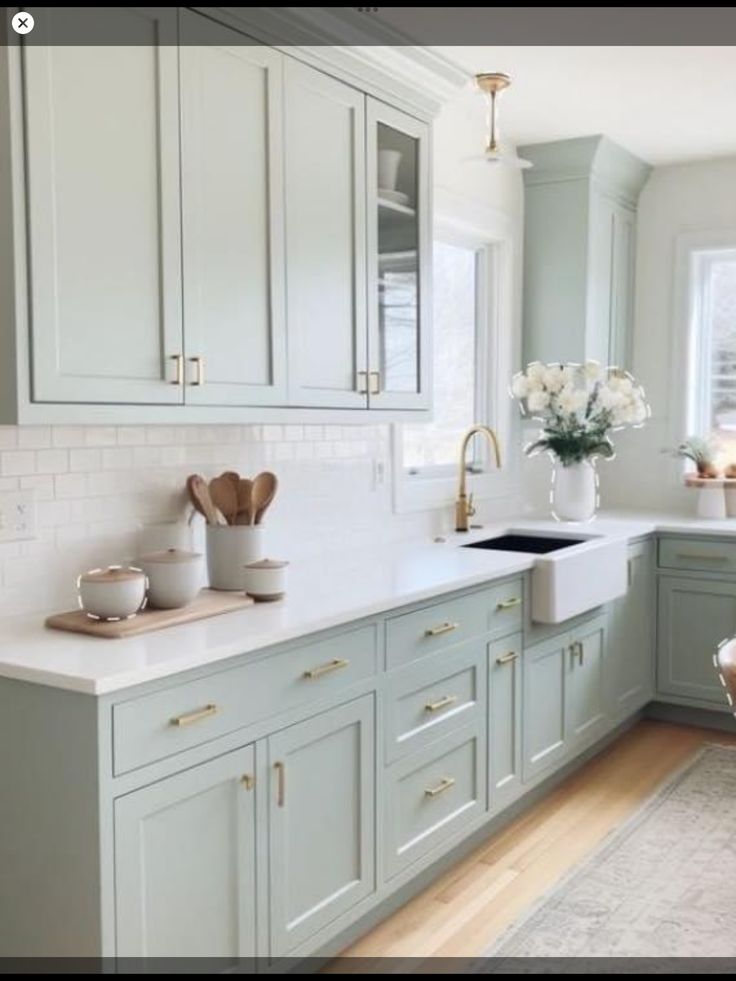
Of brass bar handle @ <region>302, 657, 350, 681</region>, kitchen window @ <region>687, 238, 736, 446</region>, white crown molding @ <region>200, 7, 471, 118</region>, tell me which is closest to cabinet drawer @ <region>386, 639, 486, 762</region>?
brass bar handle @ <region>302, 657, 350, 681</region>

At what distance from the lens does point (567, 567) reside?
134 inches

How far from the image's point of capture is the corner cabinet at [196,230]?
198cm

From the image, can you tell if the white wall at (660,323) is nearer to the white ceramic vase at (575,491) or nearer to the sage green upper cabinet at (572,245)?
the sage green upper cabinet at (572,245)

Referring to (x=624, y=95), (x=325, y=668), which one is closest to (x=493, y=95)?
(x=624, y=95)

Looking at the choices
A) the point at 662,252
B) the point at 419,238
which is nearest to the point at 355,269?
the point at 419,238

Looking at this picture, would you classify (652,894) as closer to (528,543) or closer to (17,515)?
(528,543)

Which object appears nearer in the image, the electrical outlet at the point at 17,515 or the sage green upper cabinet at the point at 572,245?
the electrical outlet at the point at 17,515

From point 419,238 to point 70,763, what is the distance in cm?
208

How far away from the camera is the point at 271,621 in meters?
2.28

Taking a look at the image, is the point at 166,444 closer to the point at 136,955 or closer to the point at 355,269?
the point at 355,269

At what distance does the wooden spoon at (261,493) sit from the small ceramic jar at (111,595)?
0.54 metres

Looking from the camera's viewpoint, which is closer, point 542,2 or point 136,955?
point 136,955

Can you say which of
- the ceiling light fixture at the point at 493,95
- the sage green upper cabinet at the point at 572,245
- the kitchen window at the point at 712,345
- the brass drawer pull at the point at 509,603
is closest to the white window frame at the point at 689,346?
the kitchen window at the point at 712,345

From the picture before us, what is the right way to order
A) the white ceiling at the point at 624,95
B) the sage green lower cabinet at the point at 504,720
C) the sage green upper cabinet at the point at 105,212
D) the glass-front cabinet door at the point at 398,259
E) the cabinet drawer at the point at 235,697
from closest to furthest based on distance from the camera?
the cabinet drawer at the point at 235,697, the sage green upper cabinet at the point at 105,212, the glass-front cabinet door at the point at 398,259, the sage green lower cabinet at the point at 504,720, the white ceiling at the point at 624,95
